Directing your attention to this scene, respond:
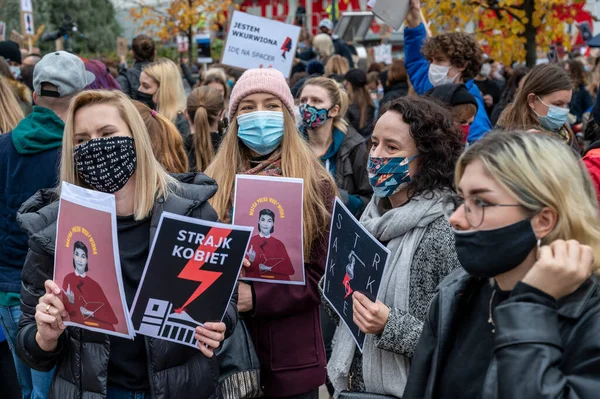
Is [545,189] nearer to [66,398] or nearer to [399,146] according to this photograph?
[399,146]

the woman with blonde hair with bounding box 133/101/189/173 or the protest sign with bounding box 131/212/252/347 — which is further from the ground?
the protest sign with bounding box 131/212/252/347

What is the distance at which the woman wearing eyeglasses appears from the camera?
5.88 ft

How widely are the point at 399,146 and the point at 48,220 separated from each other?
137cm

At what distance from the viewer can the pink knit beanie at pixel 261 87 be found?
374cm

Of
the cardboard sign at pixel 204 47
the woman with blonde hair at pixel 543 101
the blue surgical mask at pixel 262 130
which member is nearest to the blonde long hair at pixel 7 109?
the blue surgical mask at pixel 262 130

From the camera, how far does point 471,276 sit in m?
2.18

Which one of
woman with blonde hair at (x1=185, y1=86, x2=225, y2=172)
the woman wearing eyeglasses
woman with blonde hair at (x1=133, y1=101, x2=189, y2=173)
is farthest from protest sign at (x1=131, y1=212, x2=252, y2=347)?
woman with blonde hair at (x1=185, y1=86, x2=225, y2=172)

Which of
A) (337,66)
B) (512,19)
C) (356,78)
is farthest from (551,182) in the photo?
(512,19)

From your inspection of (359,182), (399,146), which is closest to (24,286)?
(399,146)

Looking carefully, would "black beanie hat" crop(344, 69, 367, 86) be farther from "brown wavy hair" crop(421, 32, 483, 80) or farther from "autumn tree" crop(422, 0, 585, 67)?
"autumn tree" crop(422, 0, 585, 67)

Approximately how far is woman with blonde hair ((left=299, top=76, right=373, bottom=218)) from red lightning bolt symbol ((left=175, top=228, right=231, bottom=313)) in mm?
2943

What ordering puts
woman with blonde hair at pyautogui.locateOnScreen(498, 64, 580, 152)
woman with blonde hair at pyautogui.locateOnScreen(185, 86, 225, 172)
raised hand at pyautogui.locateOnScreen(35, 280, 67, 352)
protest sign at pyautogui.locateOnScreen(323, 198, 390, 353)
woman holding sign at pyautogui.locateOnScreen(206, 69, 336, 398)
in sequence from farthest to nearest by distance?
1. woman with blonde hair at pyautogui.locateOnScreen(185, 86, 225, 172)
2. woman with blonde hair at pyautogui.locateOnScreen(498, 64, 580, 152)
3. woman holding sign at pyautogui.locateOnScreen(206, 69, 336, 398)
4. protest sign at pyautogui.locateOnScreen(323, 198, 390, 353)
5. raised hand at pyautogui.locateOnScreen(35, 280, 67, 352)

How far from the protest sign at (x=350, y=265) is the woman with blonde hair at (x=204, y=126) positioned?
276 cm

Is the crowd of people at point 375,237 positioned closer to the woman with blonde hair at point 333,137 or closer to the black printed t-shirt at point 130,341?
the black printed t-shirt at point 130,341
